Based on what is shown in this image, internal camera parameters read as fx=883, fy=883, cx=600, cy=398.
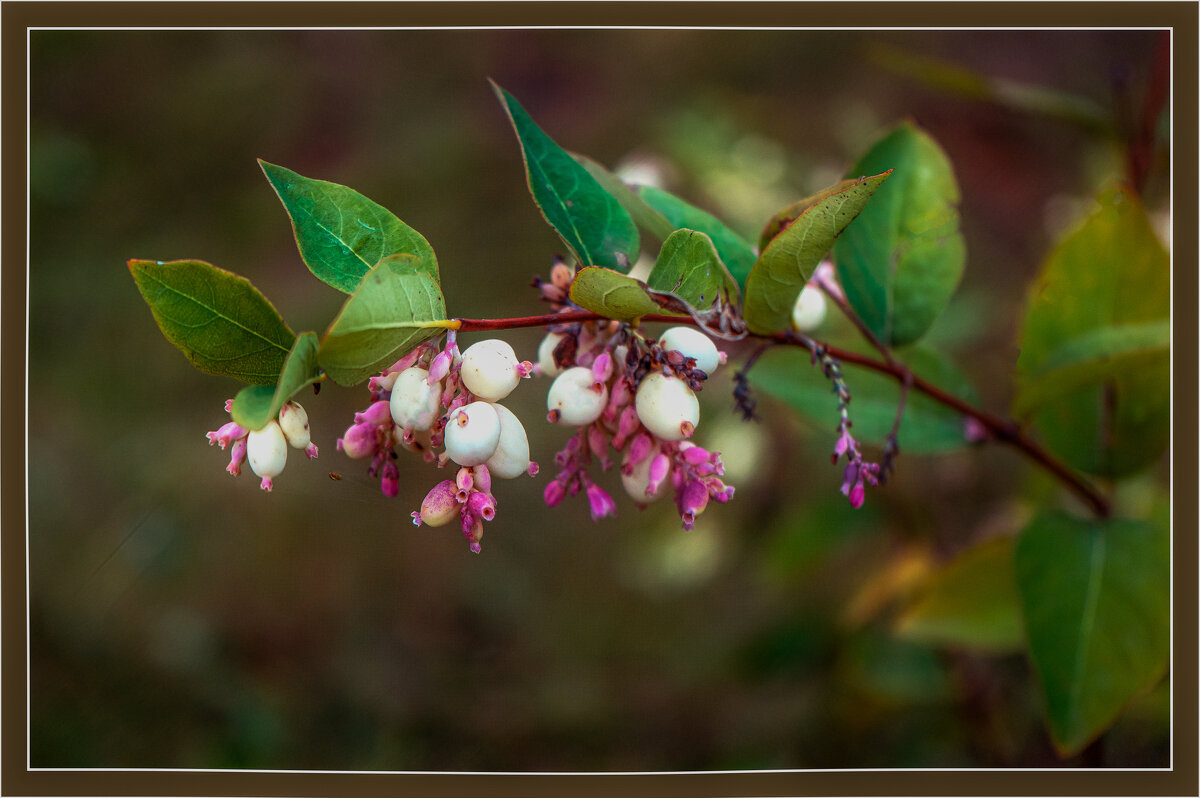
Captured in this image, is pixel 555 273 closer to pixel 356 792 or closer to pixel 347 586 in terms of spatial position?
pixel 356 792

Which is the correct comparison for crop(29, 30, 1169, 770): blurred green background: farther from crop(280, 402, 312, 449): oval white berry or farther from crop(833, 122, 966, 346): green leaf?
crop(280, 402, 312, 449): oval white berry

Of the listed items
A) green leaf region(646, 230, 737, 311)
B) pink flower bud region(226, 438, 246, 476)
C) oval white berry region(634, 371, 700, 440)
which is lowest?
pink flower bud region(226, 438, 246, 476)

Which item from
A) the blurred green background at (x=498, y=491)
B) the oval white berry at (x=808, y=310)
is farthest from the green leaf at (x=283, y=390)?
the blurred green background at (x=498, y=491)

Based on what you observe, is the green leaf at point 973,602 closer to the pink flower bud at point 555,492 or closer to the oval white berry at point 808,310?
the oval white berry at point 808,310

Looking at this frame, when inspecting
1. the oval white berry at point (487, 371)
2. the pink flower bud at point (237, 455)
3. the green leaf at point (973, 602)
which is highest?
the oval white berry at point (487, 371)

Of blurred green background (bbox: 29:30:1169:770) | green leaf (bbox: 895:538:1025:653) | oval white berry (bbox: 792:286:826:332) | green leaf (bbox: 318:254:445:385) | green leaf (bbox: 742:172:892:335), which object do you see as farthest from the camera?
blurred green background (bbox: 29:30:1169:770)

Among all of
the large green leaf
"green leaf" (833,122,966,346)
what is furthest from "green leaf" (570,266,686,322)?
"green leaf" (833,122,966,346)

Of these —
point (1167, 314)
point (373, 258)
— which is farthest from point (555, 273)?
point (1167, 314)
